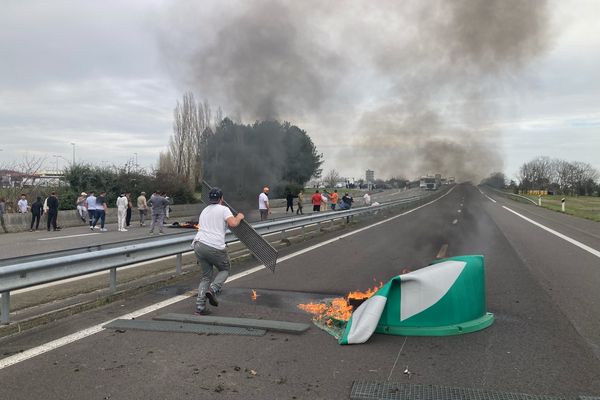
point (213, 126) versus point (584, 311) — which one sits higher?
point (213, 126)

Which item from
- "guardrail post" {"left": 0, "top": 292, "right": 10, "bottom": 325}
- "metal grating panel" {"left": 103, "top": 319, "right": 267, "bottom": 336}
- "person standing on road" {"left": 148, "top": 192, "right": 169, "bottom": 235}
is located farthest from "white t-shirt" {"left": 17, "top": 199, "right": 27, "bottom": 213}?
"metal grating panel" {"left": 103, "top": 319, "right": 267, "bottom": 336}

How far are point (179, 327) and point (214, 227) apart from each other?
1351mm

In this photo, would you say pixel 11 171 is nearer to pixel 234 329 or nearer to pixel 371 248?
pixel 371 248

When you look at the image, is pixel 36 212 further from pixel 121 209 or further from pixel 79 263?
pixel 79 263

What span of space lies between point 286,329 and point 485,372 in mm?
2004

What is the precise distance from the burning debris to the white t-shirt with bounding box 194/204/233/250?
1.33 meters

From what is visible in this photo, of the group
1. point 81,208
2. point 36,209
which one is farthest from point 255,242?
point 81,208

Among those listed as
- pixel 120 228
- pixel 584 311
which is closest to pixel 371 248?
pixel 584 311

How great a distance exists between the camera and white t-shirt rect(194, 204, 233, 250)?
6105 mm

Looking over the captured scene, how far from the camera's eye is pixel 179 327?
17.3 feet

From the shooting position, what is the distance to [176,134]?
98.4 feet

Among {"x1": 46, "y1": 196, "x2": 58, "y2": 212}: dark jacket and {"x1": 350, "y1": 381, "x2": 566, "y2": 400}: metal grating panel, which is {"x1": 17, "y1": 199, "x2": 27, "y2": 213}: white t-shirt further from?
{"x1": 350, "y1": 381, "x2": 566, "y2": 400}: metal grating panel

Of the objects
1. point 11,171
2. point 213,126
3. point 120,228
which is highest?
point 213,126

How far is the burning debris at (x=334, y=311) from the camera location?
17.3ft
